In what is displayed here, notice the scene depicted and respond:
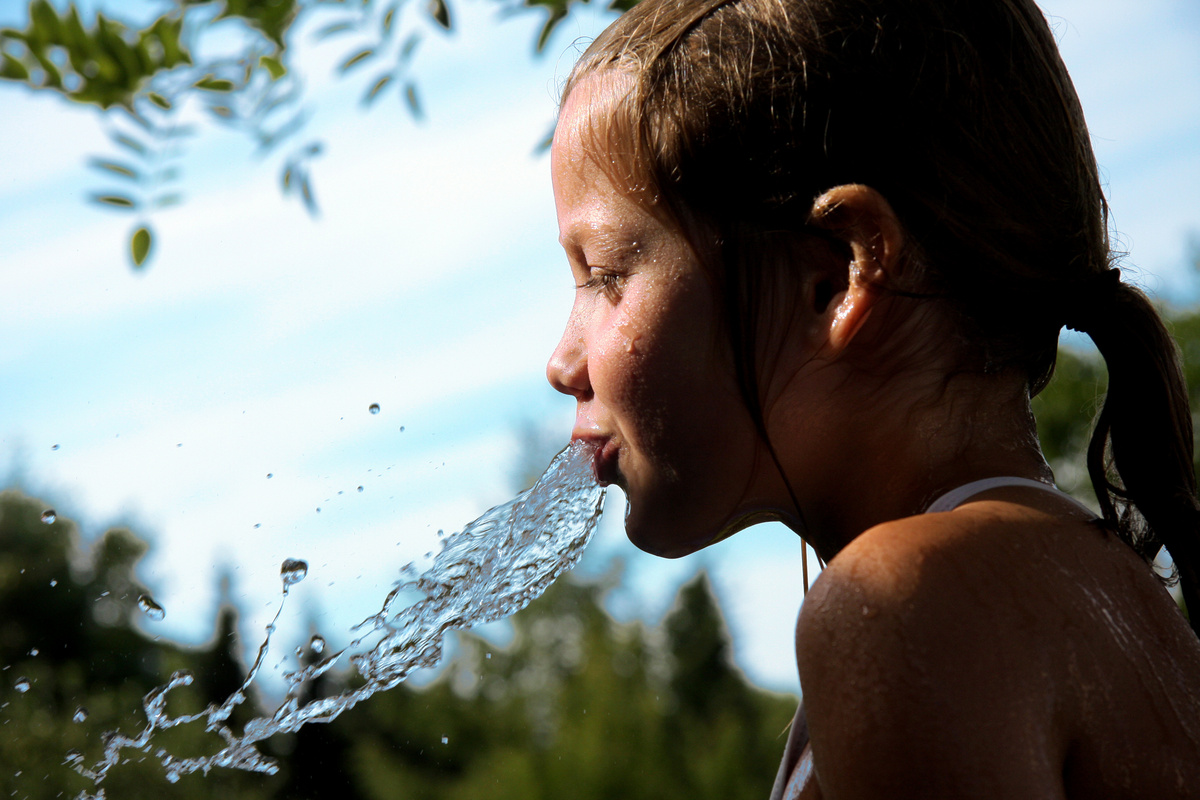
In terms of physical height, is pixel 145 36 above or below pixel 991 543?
above

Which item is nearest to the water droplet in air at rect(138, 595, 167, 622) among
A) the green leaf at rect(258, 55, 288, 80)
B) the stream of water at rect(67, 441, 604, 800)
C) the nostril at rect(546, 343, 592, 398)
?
the stream of water at rect(67, 441, 604, 800)

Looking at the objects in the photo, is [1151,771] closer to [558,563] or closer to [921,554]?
[921,554]

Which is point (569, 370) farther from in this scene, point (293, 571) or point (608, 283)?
point (293, 571)

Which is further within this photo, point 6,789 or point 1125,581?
point 6,789

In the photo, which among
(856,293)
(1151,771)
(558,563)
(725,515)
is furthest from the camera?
(558,563)

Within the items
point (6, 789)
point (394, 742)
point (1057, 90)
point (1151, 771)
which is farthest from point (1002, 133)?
point (394, 742)

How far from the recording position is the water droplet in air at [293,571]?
6.22 ft

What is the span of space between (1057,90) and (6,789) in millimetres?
7645

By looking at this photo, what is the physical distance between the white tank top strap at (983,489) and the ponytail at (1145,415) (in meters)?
0.15

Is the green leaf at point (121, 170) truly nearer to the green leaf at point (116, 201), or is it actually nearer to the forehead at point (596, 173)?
the green leaf at point (116, 201)

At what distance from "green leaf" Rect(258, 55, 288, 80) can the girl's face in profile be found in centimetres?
93

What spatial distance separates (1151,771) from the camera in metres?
0.90

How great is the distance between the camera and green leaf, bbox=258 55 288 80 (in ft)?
6.83

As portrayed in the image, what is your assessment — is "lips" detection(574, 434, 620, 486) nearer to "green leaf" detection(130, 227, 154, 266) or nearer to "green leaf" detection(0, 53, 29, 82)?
"green leaf" detection(130, 227, 154, 266)
